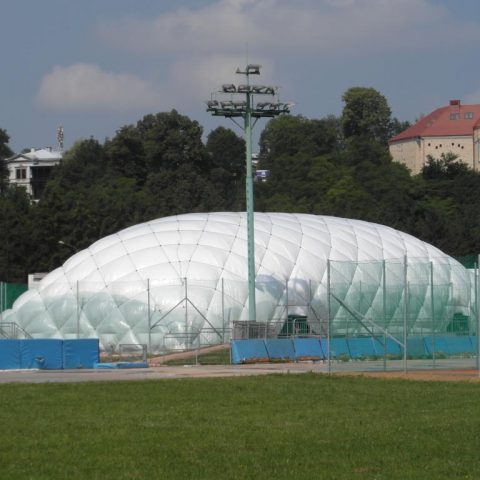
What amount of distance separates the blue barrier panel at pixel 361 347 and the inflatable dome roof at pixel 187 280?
24.1ft

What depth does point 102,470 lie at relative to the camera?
1440cm

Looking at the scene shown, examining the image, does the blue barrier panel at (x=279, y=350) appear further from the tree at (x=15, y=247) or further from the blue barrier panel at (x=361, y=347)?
the tree at (x=15, y=247)

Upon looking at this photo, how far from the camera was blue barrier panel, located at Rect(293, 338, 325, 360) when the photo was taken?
44906 mm

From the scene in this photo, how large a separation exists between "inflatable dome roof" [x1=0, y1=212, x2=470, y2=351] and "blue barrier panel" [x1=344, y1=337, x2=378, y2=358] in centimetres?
736

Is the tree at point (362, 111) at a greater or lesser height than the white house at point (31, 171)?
greater

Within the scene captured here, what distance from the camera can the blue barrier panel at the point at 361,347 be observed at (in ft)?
126

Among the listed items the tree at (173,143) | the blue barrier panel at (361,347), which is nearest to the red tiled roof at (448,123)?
the tree at (173,143)

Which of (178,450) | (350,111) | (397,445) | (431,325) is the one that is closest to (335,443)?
(397,445)

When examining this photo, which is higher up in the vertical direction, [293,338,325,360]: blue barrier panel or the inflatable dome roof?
the inflatable dome roof

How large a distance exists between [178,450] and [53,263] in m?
76.4

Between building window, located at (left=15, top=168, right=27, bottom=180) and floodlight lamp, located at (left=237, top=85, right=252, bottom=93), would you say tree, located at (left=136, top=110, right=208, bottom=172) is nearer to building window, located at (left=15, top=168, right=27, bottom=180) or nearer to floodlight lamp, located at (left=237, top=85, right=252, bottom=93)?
building window, located at (left=15, top=168, right=27, bottom=180)

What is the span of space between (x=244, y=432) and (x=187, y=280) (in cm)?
3577

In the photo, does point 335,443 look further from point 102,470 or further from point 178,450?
point 102,470

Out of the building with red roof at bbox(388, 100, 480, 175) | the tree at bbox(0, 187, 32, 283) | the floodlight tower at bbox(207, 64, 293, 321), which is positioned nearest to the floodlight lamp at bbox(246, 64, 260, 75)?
the floodlight tower at bbox(207, 64, 293, 321)
